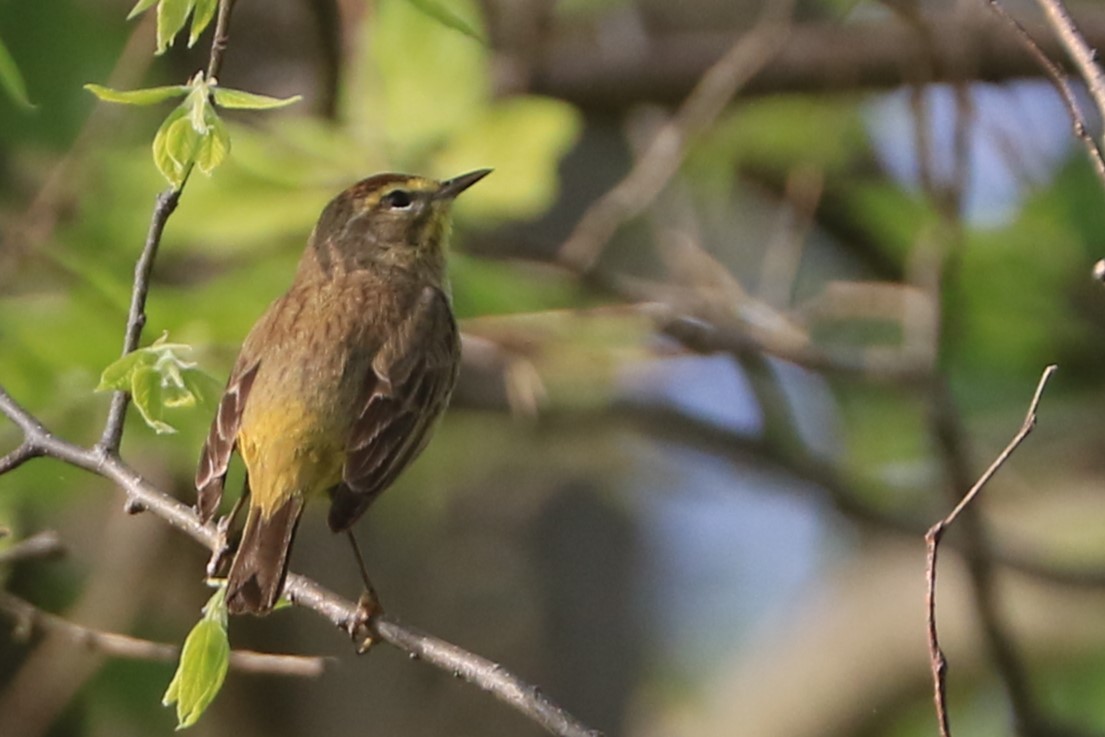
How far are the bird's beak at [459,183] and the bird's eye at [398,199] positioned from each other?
13 cm

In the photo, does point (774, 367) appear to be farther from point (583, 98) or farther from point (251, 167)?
point (251, 167)

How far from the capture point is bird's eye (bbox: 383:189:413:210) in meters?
5.92

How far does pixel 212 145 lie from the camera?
330 centimetres

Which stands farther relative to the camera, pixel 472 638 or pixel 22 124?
pixel 472 638

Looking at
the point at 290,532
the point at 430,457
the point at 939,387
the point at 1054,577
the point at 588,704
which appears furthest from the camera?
the point at 588,704

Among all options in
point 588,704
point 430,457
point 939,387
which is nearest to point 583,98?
point 430,457

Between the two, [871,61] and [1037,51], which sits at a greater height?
[1037,51]

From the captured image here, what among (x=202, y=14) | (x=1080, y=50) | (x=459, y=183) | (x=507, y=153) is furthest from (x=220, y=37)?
(x=507, y=153)

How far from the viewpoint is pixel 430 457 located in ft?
27.4

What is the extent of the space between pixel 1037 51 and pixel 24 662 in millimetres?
5627

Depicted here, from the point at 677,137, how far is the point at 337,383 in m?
2.45

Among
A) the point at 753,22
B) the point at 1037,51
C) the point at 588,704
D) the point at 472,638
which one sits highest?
the point at 1037,51

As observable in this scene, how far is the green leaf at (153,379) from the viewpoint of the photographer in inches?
135

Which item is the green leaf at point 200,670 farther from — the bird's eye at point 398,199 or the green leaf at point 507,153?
the bird's eye at point 398,199
